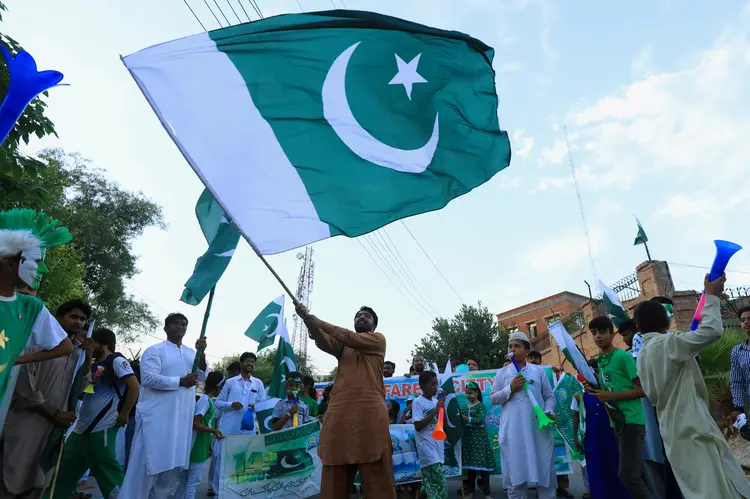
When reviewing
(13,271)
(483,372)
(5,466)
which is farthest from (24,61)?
(483,372)

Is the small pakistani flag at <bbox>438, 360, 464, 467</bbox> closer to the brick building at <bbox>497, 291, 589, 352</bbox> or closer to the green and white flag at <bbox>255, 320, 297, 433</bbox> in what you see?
the green and white flag at <bbox>255, 320, 297, 433</bbox>

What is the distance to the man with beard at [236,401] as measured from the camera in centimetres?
725

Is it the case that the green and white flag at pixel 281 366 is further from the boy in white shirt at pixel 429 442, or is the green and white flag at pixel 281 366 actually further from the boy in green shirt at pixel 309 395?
the boy in white shirt at pixel 429 442

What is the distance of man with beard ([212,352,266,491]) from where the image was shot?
725cm

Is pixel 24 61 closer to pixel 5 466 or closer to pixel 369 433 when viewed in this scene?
pixel 5 466

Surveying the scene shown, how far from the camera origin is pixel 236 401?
7.30 metres

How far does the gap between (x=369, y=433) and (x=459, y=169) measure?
7.09 feet

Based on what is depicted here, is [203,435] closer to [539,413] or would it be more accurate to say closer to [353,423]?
[353,423]

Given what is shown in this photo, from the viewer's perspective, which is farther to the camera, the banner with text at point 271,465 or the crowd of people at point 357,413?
the banner with text at point 271,465

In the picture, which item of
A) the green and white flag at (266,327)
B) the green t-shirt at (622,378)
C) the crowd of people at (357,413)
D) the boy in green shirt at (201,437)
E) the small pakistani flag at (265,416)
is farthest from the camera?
the green and white flag at (266,327)

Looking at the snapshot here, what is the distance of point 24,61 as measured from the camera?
3.11 metres

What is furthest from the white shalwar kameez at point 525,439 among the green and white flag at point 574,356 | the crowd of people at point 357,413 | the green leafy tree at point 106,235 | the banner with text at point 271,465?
the green leafy tree at point 106,235

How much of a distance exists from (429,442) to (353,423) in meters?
2.86

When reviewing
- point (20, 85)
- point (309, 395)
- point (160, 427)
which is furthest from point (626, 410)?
point (309, 395)
